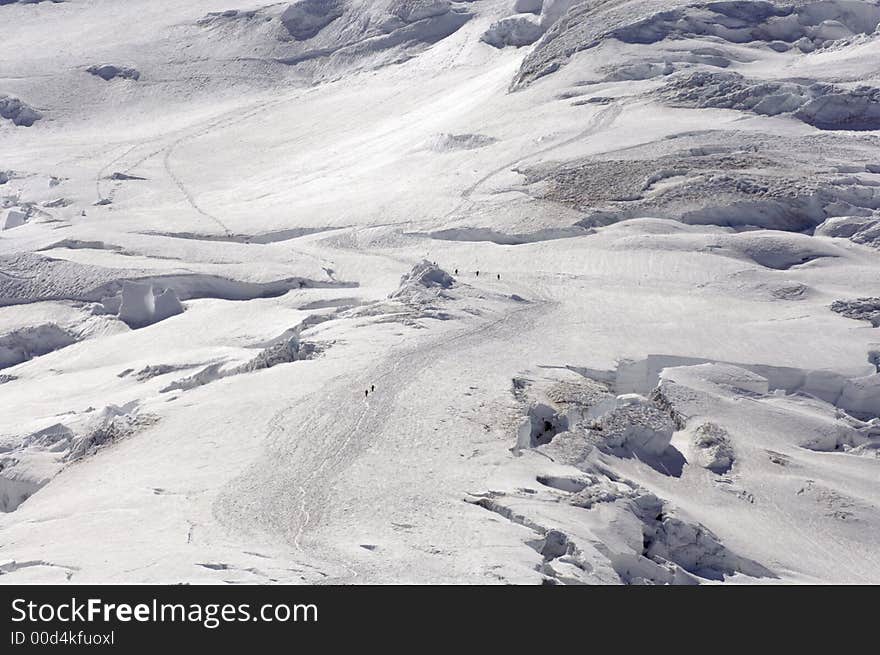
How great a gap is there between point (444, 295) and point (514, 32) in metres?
34.9

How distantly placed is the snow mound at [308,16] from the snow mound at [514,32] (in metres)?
12.2

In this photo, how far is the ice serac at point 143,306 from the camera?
4116 cm

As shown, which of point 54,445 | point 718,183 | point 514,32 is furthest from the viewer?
point 514,32

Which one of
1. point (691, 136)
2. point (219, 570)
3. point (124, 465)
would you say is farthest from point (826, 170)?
point (219, 570)

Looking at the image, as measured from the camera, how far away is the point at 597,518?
874 inches

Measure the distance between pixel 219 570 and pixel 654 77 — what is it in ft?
137

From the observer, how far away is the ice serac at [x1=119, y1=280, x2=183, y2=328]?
135 ft

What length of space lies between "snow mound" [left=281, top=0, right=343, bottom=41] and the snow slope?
0.25 metres

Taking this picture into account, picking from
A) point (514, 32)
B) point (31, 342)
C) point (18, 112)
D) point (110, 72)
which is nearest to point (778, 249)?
point (31, 342)

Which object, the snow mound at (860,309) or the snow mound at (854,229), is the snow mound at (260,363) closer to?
the snow mound at (860,309)

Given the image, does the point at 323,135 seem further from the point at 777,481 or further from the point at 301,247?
the point at 777,481

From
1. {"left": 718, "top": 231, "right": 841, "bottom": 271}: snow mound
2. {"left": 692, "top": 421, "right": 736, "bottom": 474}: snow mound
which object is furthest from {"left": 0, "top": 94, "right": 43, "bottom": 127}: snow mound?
{"left": 692, "top": 421, "right": 736, "bottom": 474}: snow mound

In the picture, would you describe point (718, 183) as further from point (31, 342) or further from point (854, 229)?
point (31, 342)

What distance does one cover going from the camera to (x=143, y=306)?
135 feet
